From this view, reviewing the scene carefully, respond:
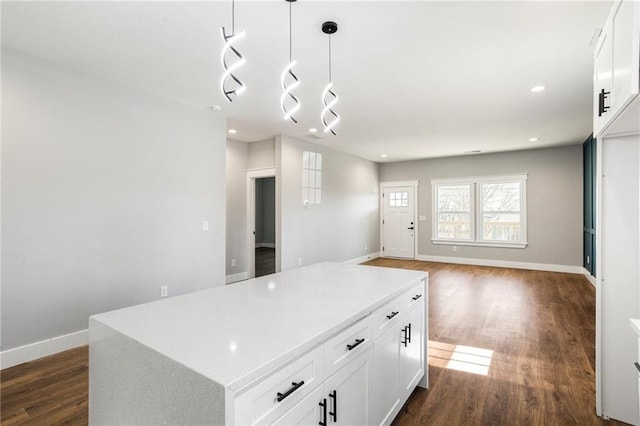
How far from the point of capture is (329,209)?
22.0 feet

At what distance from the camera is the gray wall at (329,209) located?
5551 mm

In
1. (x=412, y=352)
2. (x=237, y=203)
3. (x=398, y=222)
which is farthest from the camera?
(x=398, y=222)

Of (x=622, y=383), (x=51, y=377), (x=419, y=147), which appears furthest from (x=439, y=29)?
(x=419, y=147)

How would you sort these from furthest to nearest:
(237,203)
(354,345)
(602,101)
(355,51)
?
(237,203)
(355,51)
(602,101)
(354,345)

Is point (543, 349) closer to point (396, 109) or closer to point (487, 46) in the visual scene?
point (487, 46)

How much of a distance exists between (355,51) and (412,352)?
238 centimetres

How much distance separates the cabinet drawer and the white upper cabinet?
64.0 inches

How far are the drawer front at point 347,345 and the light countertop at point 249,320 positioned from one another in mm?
45

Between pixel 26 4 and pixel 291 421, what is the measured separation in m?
2.96

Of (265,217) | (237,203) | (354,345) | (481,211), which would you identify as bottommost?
(354,345)

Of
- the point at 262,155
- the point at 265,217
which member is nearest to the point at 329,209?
the point at 262,155

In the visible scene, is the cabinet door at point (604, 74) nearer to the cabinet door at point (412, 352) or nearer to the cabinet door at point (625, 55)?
the cabinet door at point (625, 55)

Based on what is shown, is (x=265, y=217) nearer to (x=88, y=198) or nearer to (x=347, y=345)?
(x=88, y=198)

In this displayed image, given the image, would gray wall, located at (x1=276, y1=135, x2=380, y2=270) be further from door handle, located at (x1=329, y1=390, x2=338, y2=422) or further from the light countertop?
door handle, located at (x1=329, y1=390, x2=338, y2=422)
